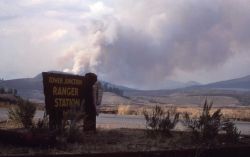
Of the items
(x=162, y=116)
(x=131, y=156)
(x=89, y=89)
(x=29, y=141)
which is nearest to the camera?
(x=131, y=156)

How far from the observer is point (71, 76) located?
1969 cm

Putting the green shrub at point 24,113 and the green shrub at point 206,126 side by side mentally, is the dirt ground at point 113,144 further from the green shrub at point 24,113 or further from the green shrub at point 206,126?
the green shrub at point 24,113

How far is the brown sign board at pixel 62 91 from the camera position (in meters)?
18.9

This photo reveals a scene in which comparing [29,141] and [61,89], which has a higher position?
[61,89]

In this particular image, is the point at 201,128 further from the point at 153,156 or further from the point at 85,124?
the point at 153,156

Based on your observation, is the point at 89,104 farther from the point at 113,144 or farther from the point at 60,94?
Result: the point at 113,144

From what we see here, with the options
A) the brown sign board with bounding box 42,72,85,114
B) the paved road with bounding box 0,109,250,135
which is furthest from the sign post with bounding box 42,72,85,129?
the paved road with bounding box 0,109,250,135

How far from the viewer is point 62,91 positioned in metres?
19.4

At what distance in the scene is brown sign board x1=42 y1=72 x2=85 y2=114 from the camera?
18.9m

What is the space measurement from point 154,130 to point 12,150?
282 inches

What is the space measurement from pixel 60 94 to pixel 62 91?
0.15 m

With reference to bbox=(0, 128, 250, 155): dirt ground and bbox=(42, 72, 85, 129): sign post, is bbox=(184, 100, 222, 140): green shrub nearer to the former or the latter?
bbox=(0, 128, 250, 155): dirt ground

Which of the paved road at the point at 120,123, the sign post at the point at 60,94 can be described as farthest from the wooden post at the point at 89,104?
the paved road at the point at 120,123

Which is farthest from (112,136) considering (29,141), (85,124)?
(29,141)
